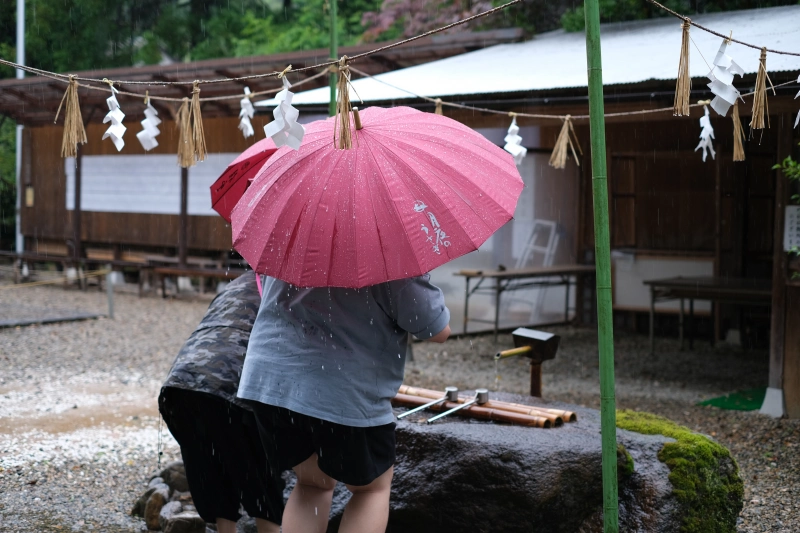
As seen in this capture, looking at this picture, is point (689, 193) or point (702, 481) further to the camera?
point (689, 193)

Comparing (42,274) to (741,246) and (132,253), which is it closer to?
(132,253)

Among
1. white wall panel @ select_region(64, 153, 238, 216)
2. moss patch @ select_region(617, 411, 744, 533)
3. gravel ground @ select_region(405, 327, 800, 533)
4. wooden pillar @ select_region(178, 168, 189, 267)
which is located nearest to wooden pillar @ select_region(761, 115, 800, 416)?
gravel ground @ select_region(405, 327, 800, 533)

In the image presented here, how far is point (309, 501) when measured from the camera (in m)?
2.74

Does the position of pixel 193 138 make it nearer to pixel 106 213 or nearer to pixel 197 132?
pixel 197 132

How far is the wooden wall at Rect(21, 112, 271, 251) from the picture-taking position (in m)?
14.3

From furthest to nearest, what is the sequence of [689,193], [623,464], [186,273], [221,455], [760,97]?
[186,273]
[689,193]
[623,464]
[760,97]
[221,455]

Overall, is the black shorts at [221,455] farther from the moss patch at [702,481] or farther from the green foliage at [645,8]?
the green foliage at [645,8]

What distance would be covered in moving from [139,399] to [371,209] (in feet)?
17.2

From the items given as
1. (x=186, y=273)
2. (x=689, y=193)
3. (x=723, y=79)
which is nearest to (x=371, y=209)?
(x=723, y=79)

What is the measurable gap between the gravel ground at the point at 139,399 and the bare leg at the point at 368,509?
211cm

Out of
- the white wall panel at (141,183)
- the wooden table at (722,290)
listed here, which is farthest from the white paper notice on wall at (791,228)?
the white wall panel at (141,183)

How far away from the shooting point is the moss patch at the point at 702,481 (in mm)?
3527

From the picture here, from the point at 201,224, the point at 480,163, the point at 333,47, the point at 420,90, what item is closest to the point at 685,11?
the point at 420,90

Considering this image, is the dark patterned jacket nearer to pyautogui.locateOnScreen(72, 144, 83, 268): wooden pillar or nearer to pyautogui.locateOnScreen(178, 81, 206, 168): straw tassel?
pyautogui.locateOnScreen(178, 81, 206, 168): straw tassel
